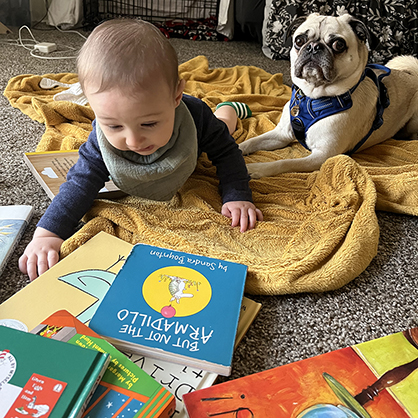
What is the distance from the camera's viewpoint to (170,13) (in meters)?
2.67

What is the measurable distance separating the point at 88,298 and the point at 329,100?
2.91ft

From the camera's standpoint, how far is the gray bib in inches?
33.7

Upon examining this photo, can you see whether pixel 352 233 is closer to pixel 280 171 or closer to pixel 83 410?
pixel 280 171

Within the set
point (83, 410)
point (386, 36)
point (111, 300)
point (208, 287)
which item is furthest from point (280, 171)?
point (386, 36)

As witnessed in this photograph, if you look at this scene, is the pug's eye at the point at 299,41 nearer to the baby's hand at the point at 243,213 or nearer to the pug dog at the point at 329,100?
the pug dog at the point at 329,100

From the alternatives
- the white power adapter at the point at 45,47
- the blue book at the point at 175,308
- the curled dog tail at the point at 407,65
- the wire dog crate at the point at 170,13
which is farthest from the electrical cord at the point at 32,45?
the blue book at the point at 175,308

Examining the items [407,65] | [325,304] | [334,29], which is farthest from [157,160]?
[407,65]

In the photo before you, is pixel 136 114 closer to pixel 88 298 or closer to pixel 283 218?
pixel 88 298

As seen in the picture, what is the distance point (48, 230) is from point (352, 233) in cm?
61

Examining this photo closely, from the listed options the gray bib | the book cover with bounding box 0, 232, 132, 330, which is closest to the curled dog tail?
the gray bib

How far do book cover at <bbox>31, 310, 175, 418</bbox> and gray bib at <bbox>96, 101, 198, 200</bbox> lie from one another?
0.38 meters

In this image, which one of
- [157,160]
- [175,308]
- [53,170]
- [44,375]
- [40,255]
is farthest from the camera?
[53,170]

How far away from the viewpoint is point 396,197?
1.01 meters

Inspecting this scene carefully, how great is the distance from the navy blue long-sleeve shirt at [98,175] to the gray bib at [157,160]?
4cm
